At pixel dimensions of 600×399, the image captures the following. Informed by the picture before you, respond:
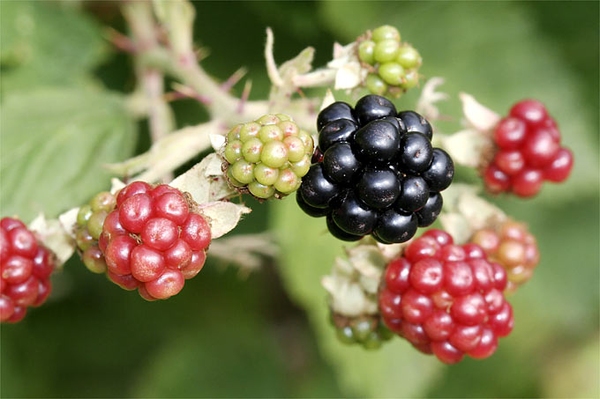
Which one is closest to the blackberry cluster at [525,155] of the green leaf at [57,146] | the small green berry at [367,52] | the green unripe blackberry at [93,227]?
the small green berry at [367,52]

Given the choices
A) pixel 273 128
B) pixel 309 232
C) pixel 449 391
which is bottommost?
pixel 449 391

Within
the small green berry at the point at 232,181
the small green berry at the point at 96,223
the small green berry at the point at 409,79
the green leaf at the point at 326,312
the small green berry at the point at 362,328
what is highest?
the small green berry at the point at 409,79

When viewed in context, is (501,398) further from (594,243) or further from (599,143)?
(599,143)

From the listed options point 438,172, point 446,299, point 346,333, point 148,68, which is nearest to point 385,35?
point 438,172

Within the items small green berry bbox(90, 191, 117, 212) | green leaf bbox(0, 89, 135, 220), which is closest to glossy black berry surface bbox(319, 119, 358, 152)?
small green berry bbox(90, 191, 117, 212)

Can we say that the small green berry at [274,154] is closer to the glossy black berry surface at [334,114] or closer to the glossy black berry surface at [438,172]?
the glossy black berry surface at [334,114]

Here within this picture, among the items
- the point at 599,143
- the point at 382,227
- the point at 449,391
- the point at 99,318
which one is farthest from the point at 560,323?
the point at 382,227
